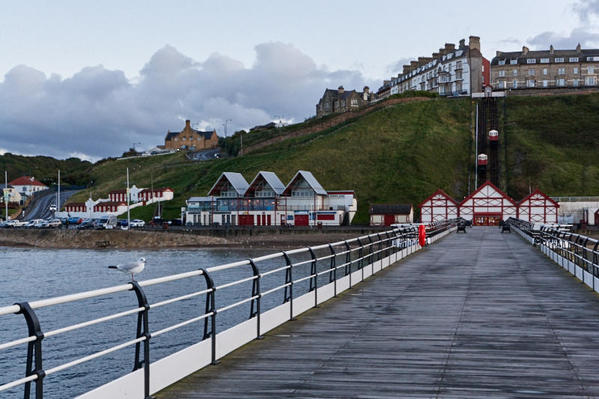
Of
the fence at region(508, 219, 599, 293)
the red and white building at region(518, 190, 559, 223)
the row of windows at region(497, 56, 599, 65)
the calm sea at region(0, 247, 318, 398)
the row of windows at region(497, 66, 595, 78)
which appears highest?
the row of windows at region(497, 56, 599, 65)

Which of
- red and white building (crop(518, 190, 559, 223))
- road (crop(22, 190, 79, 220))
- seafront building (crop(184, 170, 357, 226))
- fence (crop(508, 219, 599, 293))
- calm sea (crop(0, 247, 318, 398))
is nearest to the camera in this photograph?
fence (crop(508, 219, 599, 293))

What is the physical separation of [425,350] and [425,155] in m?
130

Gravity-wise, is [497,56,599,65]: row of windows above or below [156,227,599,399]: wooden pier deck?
above

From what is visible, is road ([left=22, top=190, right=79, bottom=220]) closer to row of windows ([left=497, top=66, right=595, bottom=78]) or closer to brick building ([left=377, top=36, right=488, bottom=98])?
brick building ([left=377, top=36, right=488, bottom=98])

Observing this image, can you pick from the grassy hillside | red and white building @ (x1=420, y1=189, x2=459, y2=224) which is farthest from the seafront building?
red and white building @ (x1=420, y1=189, x2=459, y2=224)

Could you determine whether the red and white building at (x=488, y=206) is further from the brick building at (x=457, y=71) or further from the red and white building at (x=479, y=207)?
the brick building at (x=457, y=71)

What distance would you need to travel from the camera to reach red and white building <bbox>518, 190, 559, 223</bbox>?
108 meters

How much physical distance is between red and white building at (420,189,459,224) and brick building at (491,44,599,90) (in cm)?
7790

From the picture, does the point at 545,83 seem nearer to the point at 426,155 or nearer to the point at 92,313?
the point at 426,155

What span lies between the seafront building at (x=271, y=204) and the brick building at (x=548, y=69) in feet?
275

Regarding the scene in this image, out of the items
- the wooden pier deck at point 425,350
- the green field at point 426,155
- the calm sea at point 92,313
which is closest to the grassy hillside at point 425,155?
the green field at point 426,155

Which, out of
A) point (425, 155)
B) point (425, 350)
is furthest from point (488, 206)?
point (425, 350)

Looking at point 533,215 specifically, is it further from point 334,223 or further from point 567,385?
point 567,385

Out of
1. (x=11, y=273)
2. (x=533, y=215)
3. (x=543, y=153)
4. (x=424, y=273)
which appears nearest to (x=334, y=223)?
(x=533, y=215)
